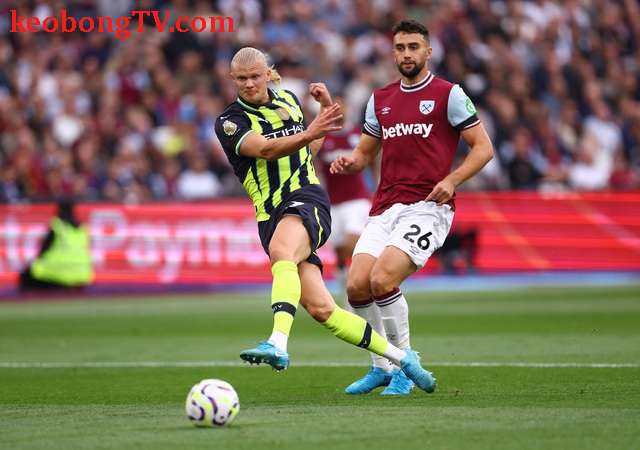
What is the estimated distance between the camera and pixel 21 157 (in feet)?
68.4

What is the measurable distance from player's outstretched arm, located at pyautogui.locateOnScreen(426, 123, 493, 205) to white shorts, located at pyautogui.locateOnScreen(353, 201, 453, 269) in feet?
0.64

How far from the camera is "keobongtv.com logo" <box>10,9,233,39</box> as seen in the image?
22.8 metres

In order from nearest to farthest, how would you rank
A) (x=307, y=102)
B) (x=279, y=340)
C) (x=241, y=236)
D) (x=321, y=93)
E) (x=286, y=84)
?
(x=279, y=340) → (x=321, y=93) → (x=307, y=102) → (x=286, y=84) → (x=241, y=236)

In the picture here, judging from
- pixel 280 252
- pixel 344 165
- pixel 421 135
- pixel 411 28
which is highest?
pixel 411 28

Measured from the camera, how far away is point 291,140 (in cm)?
844

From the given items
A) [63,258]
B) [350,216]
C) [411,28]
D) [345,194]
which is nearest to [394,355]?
[411,28]

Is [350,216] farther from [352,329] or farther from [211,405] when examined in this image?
[211,405]

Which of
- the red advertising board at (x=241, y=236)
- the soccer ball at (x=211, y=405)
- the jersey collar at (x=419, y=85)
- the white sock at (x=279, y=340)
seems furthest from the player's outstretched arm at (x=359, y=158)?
the red advertising board at (x=241, y=236)

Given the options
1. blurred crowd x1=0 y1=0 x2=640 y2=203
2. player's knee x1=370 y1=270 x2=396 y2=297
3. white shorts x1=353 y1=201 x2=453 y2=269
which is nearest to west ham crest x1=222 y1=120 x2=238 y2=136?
white shorts x1=353 y1=201 x2=453 y2=269

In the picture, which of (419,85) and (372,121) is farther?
(372,121)

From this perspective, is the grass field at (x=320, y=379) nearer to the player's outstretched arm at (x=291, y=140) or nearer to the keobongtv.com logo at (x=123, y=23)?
the player's outstretched arm at (x=291, y=140)

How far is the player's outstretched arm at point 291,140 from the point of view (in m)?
8.36

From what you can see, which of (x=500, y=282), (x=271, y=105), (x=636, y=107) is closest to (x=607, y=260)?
(x=500, y=282)

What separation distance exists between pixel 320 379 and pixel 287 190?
67.4 inches
